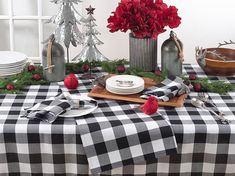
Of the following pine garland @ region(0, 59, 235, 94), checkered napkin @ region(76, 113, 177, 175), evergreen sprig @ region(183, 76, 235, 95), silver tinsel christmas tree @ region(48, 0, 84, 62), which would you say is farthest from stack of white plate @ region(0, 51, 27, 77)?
evergreen sprig @ region(183, 76, 235, 95)

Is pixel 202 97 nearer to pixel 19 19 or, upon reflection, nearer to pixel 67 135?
pixel 67 135

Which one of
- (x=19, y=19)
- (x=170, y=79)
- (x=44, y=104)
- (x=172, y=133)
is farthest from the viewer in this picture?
(x=19, y=19)

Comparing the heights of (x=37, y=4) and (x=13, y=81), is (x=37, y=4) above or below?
above

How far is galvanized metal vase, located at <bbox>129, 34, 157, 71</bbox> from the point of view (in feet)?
6.82

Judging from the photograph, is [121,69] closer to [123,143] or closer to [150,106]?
[150,106]

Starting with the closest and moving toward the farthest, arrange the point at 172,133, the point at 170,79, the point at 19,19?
the point at 172,133 → the point at 170,79 → the point at 19,19

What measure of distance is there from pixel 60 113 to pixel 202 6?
1384 millimetres

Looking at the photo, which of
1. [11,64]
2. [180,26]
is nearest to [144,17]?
[11,64]

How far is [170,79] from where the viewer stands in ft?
6.53

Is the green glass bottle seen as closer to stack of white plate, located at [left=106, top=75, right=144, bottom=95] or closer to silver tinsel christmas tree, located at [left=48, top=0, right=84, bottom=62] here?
stack of white plate, located at [left=106, top=75, right=144, bottom=95]

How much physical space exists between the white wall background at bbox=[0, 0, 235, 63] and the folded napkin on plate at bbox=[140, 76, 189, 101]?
3.04ft

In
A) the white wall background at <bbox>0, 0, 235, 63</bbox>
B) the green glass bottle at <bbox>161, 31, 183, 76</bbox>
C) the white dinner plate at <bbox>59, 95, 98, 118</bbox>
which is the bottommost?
the white dinner plate at <bbox>59, 95, 98, 118</bbox>

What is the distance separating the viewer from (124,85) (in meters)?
1.91

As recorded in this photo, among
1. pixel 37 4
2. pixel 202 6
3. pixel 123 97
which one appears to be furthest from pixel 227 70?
pixel 37 4
